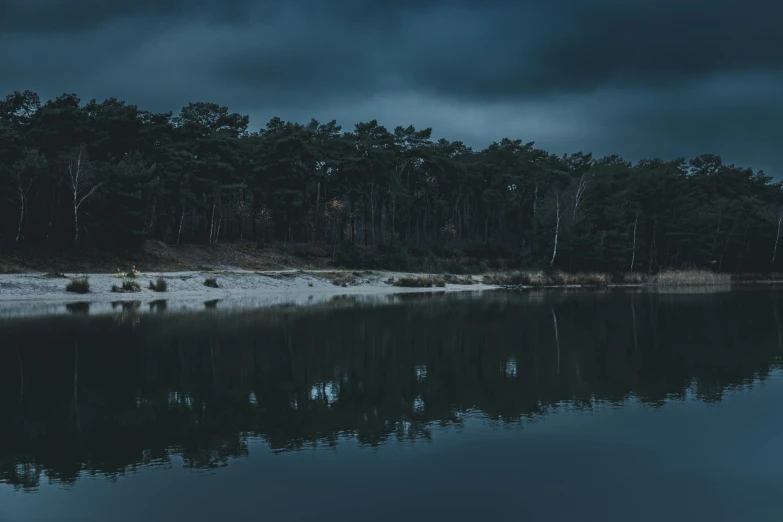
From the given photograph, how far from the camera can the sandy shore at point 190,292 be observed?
1345 inches

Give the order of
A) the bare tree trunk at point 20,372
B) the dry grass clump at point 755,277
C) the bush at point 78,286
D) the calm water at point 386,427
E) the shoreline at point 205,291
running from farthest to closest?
the dry grass clump at point 755,277 < the bush at point 78,286 < the shoreline at point 205,291 < the bare tree trunk at point 20,372 < the calm water at point 386,427

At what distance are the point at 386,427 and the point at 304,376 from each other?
500 cm

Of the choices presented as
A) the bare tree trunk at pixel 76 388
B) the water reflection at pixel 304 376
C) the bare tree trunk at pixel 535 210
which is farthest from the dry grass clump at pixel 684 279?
the bare tree trunk at pixel 76 388

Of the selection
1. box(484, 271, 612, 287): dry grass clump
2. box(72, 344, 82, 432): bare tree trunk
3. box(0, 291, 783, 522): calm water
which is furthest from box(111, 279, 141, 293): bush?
box(484, 271, 612, 287): dry grass clump

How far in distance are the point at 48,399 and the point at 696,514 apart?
11.5 m

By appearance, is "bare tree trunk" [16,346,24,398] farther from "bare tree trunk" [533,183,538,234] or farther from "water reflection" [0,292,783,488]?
"bare tree trunk" [533,183,538,234]

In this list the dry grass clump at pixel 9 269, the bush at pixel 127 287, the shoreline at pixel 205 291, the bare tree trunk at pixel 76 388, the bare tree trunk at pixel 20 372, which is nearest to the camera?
the bare tree trunk at pixel 76 388

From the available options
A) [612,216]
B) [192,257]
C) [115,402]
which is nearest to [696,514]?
[115,402]

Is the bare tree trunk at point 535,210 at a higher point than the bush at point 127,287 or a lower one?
higher

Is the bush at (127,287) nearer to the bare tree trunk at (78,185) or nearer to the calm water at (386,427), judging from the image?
the bare tree trunk at (78,185)

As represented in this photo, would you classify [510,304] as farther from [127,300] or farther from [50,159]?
[50,159]

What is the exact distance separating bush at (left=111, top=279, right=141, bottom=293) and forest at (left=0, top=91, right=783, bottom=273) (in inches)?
436

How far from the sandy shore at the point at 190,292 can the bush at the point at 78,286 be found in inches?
14.5

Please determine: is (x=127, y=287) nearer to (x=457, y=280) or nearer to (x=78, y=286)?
(x=78, y=286)
